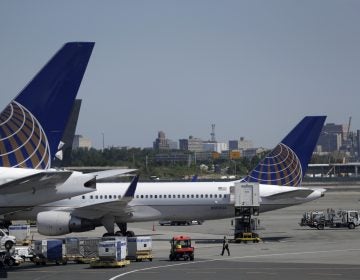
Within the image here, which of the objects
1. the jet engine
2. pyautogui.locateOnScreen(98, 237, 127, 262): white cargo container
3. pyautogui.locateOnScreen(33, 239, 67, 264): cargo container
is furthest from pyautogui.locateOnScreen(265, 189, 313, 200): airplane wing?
pyautogui.locateOnScreen(33, 239, 67, 264): cargo container

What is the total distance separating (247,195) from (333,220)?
54.4 feet

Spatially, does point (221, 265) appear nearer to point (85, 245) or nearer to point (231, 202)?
point (85, 245)

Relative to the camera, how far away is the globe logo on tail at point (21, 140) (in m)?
33.7

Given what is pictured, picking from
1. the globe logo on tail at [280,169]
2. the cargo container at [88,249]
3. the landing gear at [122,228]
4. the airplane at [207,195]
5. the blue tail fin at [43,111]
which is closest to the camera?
the blue tail fin at [43,111]

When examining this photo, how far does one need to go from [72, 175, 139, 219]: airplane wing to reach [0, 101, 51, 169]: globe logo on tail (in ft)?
65.5

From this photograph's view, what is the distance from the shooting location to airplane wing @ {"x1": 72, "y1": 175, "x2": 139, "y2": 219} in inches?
2141

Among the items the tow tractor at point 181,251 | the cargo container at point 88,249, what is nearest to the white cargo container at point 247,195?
the tow tractor at point 181,251

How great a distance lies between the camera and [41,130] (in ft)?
112

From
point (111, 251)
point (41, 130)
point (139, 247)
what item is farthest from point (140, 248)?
point (41, 130)

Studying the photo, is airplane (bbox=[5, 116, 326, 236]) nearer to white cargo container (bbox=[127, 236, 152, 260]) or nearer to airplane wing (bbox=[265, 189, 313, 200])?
airplane wing (bbox=[265, 189, 313, 200])

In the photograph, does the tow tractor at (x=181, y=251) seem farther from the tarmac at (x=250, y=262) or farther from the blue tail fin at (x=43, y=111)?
the blue tail fin at (x=43, y=111)

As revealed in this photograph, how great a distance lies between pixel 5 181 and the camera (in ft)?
109


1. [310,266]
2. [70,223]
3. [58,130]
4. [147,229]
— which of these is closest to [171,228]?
[147,229]

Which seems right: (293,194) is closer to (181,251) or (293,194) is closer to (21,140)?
(181,251)
